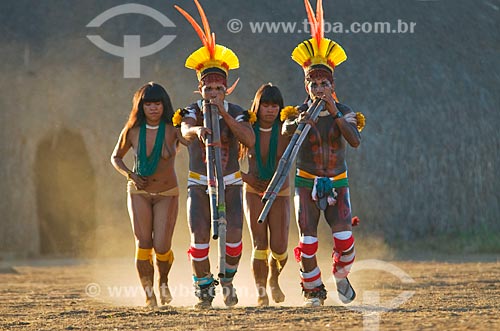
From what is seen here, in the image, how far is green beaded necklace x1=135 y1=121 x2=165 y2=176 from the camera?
30.0 ft

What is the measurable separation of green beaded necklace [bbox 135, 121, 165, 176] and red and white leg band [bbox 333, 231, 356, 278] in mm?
1717

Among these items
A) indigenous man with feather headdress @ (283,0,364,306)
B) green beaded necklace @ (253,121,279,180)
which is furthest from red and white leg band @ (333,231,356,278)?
green beaded necklace @ (253,121,279,180)

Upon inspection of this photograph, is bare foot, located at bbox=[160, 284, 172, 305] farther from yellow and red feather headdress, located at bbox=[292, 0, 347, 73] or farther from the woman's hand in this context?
yellow and red feather headdress, located at bbox=[292, 0, 347, 73]

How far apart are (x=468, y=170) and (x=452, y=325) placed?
12644mm

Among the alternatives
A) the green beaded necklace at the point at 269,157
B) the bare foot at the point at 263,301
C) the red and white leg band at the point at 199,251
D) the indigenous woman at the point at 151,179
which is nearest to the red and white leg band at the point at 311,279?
the bare foot at the point at 263,301

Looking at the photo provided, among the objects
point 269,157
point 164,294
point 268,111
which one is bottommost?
point 164,294

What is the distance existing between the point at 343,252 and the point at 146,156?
76.1 inches

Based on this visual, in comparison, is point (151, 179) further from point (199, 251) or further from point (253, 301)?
point (253, 301)

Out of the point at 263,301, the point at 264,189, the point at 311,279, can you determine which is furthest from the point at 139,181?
the point at 311,279

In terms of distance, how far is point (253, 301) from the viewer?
998 centimetres

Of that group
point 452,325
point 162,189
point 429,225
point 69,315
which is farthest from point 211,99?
point 429,225

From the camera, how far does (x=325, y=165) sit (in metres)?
8.88

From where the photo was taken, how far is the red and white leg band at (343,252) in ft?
28.7

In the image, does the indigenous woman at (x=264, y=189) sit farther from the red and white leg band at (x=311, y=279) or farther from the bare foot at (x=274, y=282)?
the red and white leg band at (x=311, y=279)
